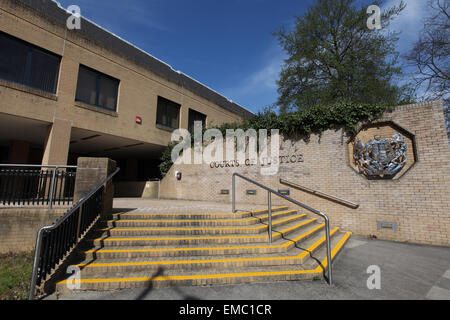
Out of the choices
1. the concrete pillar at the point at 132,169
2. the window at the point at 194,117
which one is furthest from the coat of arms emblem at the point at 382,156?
the concrete pillar at the point at 132,169

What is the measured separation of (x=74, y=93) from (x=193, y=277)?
371 inches

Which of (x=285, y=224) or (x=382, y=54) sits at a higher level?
(x=382, y=54)

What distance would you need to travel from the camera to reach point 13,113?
753 cm

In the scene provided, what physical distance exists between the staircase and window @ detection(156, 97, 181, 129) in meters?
8.96

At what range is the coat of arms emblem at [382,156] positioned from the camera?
6668mm

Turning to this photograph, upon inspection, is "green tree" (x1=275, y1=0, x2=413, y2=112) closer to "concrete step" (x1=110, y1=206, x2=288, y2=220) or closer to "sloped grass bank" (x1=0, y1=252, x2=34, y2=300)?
"concrete step" (x1=110, y1=206, x2=288, y2=220)

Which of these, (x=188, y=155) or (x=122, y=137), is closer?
(x=122, y=137)

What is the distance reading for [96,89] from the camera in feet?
32.9

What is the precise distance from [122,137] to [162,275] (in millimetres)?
9049

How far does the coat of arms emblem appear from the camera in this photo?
667 cm

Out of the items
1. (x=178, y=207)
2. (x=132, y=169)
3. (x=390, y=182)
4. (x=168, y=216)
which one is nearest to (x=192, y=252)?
(x=168, y=216)
